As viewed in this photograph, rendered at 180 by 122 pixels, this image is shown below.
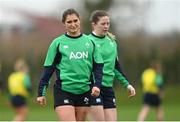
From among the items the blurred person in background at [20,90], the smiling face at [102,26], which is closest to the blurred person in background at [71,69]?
the smiling face at [102,26]

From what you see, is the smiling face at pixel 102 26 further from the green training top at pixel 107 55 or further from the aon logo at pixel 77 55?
the aon logo at pixel 77 55

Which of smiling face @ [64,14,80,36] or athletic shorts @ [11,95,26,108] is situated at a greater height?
smiling face @ [64,14,80,36]

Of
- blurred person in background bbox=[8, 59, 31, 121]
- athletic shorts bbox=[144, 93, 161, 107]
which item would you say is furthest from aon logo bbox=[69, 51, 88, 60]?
athletic shorts bbox=[144, 93, 161, 107]

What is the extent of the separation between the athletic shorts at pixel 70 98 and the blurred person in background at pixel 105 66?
2.40ft

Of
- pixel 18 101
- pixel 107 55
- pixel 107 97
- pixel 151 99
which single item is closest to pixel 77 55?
pixel 107 55

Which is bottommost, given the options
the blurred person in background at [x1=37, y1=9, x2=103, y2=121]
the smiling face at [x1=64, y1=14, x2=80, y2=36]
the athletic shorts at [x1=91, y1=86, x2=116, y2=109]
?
the athletic shorts at [x1=91, y1=86, x2=116, y2=109]

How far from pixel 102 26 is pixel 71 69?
1360 millimetres

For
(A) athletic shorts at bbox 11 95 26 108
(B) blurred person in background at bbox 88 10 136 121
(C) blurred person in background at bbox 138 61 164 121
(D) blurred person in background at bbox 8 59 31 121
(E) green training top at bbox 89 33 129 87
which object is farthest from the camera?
(C) blurred person in background at bbox 138 61 164 121

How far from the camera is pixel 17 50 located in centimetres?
3950

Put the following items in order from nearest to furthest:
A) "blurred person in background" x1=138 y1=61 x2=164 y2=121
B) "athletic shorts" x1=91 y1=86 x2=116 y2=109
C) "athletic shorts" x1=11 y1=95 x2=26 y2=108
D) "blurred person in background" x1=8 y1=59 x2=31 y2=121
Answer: "athletic shorts" x1=91 y1=86 x2=116 y2=109 → "blurred person in background" x1=8 y1=59 x2=31 y2=121 → "athletic shorts" x1=11 y1=95 x2=26 y2=108 → "blurred person in background" x1=138 y1=61 x2=164 y2=121

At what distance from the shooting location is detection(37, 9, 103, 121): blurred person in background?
32.6ft

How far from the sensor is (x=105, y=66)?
36.6 ft

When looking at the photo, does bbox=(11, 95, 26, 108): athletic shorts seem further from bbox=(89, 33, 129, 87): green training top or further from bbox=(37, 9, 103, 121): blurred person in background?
bbox=(37, 9, 103, 121): blurred person in background

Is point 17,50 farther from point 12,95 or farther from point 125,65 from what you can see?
point 12,95
